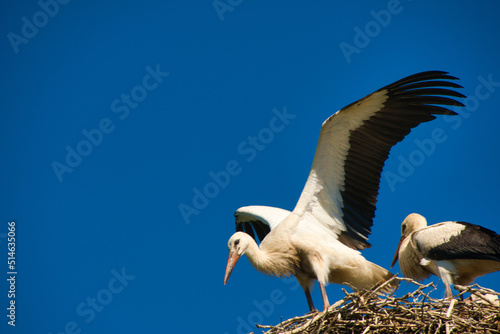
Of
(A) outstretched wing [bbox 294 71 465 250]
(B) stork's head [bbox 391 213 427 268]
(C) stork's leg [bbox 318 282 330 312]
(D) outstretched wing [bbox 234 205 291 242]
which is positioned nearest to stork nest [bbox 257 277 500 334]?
(C) stork's leg [bbox 318 282 330 312]

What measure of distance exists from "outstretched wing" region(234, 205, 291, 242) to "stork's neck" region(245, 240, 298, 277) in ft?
3.28

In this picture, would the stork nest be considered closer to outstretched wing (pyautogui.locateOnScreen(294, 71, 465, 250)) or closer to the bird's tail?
the bird's tail

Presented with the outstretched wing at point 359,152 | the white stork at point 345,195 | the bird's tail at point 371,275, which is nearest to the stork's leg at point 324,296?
the white stork at point 345,195

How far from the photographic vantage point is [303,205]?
568 centimetres

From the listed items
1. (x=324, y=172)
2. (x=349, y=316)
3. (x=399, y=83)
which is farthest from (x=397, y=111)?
(x=349, y=316)

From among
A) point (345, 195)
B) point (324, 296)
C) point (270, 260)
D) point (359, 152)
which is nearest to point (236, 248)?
point (270, 260)

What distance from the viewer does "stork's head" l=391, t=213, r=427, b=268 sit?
6270 mm

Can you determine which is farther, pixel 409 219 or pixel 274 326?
pixel 409 219

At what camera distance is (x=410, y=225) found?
6.34m

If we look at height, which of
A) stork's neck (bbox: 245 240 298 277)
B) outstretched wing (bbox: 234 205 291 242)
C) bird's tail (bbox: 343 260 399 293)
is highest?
outstretched wing (bbox: 234 205 291 242)

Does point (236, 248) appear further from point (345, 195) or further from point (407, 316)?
point (407, 316)

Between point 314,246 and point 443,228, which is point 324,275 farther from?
point 443,228

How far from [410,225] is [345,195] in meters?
0.96

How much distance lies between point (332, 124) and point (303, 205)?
722 millimetres
